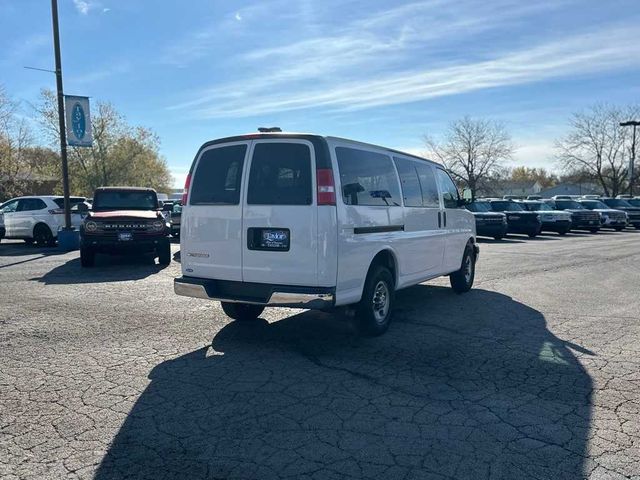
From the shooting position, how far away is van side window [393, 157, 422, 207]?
7184 mm

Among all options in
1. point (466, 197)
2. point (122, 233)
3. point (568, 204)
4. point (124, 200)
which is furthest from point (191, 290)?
point (568, 204)

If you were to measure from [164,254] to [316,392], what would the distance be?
935 centimetres

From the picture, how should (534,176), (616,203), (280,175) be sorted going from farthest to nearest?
(534,176), (616,203), (280,175)

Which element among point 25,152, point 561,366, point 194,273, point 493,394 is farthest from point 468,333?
point 25,152

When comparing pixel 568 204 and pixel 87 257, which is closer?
pixel 87 257

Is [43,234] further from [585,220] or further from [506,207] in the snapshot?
[585,220]

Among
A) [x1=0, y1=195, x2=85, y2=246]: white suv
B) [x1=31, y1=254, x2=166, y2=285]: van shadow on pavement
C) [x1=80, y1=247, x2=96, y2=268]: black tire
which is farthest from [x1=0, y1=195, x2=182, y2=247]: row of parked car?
[x1=80, y1=247, x2=96, y2=268]: black tire

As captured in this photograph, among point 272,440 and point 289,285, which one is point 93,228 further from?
point 272,440

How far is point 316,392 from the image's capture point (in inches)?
181

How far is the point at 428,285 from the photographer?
10.5 m

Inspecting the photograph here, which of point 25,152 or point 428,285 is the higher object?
point 25,152

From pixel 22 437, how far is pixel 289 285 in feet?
8.86

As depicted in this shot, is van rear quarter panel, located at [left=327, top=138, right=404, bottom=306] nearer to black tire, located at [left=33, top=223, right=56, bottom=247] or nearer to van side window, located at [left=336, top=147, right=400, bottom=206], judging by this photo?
van side window, located at [left=336, top=147, right=400, bottom=206]

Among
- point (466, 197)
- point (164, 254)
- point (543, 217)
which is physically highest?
point (466, 197)
